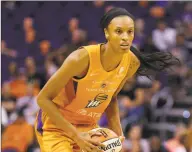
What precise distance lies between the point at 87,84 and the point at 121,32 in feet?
1.68

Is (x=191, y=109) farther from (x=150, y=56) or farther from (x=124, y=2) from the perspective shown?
(x=150, y=56)

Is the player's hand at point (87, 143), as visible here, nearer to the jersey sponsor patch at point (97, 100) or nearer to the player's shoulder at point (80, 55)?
the jersey sponsor patch at point (97, 100)

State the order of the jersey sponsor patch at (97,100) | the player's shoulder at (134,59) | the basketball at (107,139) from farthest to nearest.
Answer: the player's shoulder at (134,59) < the jersey sponsor patch at (97,100) < the basketball at (107,139)

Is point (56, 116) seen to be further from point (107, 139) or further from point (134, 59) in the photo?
point (134, 59)

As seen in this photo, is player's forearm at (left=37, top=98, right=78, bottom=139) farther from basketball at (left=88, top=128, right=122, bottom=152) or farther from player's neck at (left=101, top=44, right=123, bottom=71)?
player's neck at (left=101, top=44, right=123, bottom=71)

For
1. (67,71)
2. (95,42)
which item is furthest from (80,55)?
(95,42)

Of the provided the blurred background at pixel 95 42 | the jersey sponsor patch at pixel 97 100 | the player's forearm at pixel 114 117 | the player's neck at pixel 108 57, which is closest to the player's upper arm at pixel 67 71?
the player's neck at pixel 108 57

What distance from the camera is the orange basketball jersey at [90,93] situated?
454 centimetres

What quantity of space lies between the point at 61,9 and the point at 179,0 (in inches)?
102

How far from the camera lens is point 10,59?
12.0 m

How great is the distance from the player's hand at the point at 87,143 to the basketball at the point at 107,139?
0.06 m

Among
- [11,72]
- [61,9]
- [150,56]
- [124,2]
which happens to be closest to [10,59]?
[11,72]

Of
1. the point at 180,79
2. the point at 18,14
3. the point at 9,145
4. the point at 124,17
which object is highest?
the point at 124,17

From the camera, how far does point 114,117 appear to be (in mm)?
5070
